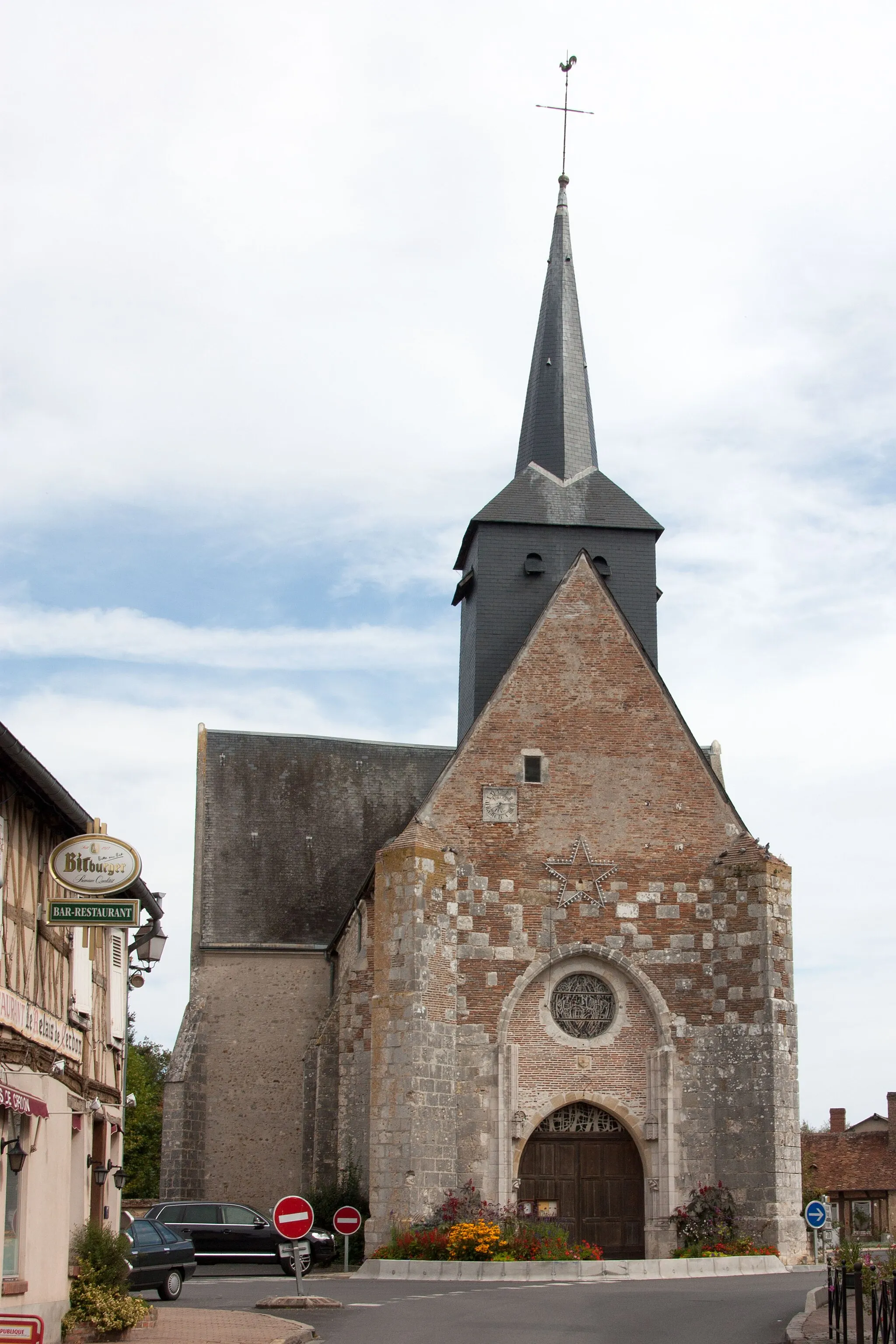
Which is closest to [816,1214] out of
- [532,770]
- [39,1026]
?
[532,770]

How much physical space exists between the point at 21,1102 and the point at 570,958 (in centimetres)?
1288

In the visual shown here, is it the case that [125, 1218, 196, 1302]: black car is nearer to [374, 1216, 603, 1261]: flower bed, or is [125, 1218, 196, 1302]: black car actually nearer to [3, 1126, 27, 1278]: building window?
[374, 1216, 603, 1261]: flower bed

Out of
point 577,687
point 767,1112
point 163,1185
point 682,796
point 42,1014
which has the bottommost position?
point 163,1185

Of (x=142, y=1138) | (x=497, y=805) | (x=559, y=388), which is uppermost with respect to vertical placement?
(x=559, y=388)

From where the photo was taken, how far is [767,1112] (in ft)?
74.4

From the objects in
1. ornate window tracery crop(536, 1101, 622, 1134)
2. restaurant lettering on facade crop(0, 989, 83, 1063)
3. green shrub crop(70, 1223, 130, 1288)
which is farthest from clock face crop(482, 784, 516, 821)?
green shrub crop(70, 1223, 130, 1288)

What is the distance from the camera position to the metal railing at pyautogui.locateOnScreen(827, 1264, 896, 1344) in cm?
959

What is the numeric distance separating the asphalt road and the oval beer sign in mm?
4114

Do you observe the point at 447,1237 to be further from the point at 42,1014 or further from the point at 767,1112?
the point at 42,1014

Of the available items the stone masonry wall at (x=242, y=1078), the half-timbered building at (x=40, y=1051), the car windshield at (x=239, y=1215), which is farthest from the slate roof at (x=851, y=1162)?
the half-timbered building at (x=40, y=1051)

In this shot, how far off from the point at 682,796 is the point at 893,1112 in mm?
18858

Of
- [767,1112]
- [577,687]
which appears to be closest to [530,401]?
[577,687]

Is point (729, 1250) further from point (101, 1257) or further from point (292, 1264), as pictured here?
point (101, 1257)

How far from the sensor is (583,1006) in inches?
943
